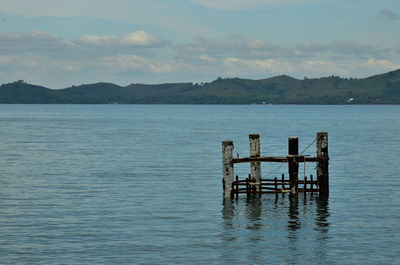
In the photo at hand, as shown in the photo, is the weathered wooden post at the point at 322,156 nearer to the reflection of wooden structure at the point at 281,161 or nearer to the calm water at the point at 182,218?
the reflection of wooden structure at the point at 281,161

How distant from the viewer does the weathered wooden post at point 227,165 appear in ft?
115

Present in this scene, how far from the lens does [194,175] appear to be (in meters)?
50.7

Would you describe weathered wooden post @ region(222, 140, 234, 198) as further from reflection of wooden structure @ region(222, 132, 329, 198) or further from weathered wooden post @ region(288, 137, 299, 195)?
weathered wooden post @ region(288, 137, 299, 195)

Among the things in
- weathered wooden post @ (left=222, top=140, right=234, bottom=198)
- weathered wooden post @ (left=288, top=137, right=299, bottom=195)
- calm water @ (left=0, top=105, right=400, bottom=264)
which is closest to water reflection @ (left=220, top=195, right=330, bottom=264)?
calm water @ (left=0, top=105, right=400, bottom=264)

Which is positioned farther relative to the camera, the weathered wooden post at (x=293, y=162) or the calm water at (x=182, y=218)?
the weathered wooden post at (x=293, y=162)

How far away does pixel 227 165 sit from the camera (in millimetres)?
35156

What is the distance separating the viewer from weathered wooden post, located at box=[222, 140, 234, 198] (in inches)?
1380

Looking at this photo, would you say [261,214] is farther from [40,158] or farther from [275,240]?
[40,158]

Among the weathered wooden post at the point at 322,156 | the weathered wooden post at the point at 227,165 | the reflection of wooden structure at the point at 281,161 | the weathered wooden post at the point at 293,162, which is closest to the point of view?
the weathered wooden post at the point at 293,162

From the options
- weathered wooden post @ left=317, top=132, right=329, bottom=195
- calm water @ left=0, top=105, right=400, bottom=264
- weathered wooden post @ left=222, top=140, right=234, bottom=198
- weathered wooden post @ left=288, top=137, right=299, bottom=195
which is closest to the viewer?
calm water @ left=0, top=105, right=400, bottom=264

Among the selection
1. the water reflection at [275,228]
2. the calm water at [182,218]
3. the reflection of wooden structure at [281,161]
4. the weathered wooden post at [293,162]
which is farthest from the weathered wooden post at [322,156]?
the weathered wooden post at [293,162]

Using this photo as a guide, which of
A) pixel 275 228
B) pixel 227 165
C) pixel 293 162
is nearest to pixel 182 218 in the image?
pixel 227 165

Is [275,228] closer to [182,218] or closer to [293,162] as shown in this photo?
[182,218]

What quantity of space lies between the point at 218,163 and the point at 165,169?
7205mm
